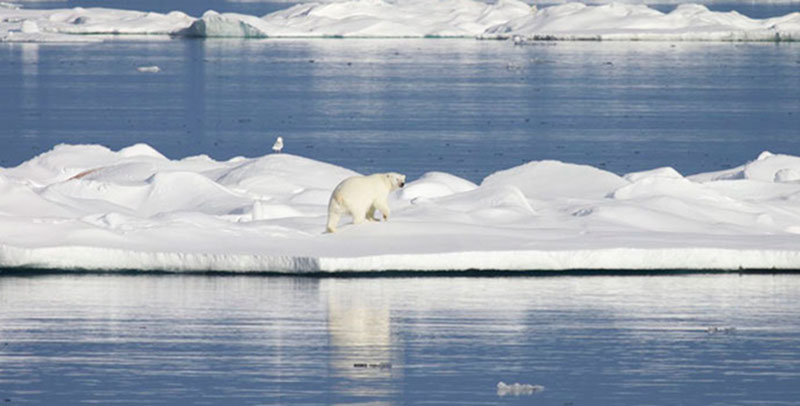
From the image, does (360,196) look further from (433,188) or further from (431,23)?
(431,23)

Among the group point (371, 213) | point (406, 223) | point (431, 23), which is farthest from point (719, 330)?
point (431, 23)

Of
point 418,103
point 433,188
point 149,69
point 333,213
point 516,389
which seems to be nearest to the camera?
point 516,389

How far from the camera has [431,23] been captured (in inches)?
3327

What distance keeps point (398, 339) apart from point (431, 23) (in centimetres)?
7195

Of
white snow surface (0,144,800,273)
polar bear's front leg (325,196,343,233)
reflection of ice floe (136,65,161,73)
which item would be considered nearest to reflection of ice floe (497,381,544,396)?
white snow surface (0,144,800,273)

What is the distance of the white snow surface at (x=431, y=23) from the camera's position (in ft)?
257

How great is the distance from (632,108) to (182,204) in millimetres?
29899

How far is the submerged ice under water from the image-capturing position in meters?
37.2

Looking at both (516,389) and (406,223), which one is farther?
(406,223)

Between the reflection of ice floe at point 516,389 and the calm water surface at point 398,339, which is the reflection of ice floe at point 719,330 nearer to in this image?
the calm water surface at point 398,339

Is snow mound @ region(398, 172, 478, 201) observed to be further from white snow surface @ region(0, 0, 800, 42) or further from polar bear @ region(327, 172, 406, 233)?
white snow surface @ region(0, 0, 800, 42)

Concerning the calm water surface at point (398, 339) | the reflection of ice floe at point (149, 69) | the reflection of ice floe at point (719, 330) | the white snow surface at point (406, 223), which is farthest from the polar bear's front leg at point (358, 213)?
the reflection of ice floe at point (149, 69)

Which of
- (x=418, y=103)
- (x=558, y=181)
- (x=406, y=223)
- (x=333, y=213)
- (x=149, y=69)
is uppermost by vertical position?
(x=333, y=213)

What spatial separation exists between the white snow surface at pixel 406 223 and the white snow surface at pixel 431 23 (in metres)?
55.9
